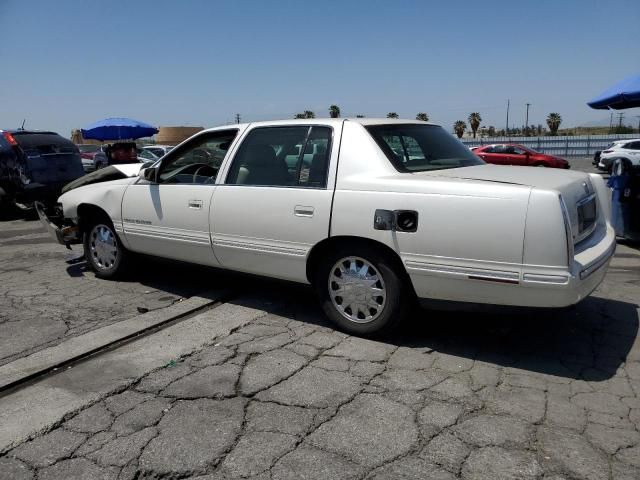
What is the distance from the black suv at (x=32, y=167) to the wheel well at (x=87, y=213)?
14.8ft

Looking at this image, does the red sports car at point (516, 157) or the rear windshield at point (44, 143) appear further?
the red sports car at point (516, 157)

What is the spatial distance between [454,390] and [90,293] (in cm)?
377

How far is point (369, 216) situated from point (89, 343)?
2.29 metres

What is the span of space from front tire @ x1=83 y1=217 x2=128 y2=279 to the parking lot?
2.21 ft

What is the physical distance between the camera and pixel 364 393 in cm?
327

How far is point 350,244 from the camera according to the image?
396 cm

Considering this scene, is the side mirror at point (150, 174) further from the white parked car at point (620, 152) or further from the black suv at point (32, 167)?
the white parked car at point (620, 152)

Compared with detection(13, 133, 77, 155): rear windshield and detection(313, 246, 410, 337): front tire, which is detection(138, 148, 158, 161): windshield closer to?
detection(13, 133, 77, 155): rear windshield

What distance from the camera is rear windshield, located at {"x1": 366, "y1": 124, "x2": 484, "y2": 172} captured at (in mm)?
4090

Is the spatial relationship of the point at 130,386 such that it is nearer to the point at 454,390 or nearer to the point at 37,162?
the point at 454,390

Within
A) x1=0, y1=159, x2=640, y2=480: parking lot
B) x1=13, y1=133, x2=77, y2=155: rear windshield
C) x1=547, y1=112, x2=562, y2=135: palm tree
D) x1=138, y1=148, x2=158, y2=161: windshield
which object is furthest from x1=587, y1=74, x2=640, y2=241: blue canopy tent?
x1=547, y1=112, x2=562, y2=135: palm tree

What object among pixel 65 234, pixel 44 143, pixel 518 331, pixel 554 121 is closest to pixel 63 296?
pixel 65 234

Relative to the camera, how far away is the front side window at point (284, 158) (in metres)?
4.18

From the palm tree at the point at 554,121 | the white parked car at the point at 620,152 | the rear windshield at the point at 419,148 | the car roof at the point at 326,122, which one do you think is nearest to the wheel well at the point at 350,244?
the rear windshield at the point at 419,148
